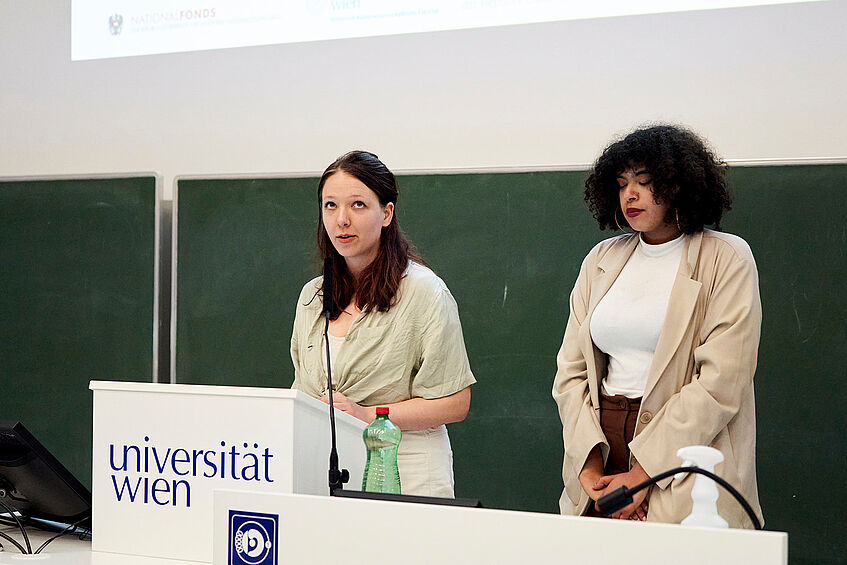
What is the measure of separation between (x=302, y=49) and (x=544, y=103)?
0.98m

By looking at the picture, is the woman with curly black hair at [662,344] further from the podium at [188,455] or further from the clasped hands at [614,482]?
the podium at [188,455]

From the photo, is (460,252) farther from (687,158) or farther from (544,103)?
(687,158)

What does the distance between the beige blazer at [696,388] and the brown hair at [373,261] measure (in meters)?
0.47

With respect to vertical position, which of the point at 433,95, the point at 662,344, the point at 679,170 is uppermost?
the point at 433,95

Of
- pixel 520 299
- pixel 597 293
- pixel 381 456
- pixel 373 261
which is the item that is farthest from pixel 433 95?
pixel 381 456

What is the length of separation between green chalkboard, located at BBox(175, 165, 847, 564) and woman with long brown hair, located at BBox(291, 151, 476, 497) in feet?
3.28

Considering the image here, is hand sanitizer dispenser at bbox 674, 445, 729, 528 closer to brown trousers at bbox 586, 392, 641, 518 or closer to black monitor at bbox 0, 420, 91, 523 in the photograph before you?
brown trousers at bbox 586, 392, 641, 518

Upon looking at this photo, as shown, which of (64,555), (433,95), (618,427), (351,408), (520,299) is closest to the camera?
(64,555)

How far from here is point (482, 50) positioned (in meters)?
3.27

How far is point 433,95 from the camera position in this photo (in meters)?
3.34

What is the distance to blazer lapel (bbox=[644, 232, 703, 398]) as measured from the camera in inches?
75.1

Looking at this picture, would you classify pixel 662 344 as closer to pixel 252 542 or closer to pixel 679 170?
pixel 679 170

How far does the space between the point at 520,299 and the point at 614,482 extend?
1275mm

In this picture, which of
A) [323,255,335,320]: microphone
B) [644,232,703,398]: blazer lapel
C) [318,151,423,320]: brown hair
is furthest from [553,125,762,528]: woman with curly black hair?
[323,255,335,320]: microphone
